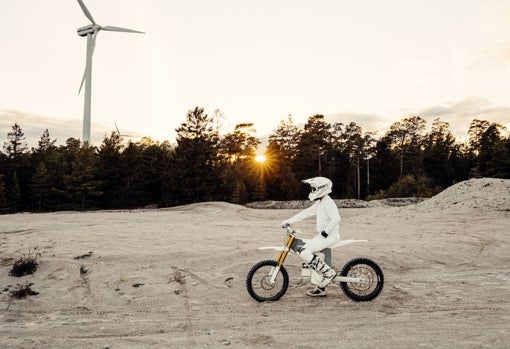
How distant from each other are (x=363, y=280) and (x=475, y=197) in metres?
19.4

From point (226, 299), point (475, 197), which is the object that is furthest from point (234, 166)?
point (226, 299)

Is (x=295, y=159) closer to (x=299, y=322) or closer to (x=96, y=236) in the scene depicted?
(x=96, y=236)

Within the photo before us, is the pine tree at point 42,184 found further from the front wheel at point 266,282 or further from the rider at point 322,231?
the rider at point 322,231

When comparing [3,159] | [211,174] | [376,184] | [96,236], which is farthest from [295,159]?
[96,236]

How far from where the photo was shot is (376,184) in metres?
66.6

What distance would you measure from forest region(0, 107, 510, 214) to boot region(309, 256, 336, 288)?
33.8 meters

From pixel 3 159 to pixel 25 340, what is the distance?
202ft

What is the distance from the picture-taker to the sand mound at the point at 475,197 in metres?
21.5

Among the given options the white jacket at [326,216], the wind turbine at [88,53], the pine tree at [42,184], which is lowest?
the white jacket at [326,216]

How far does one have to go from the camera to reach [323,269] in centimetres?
713

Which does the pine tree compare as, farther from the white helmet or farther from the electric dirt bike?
the white helmet

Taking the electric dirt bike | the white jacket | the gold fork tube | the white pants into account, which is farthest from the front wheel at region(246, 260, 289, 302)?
the white jacket

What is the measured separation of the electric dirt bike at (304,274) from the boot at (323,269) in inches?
4.1

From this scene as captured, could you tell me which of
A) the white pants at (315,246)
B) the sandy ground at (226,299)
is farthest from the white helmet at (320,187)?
the sandy ground at (226,299)
